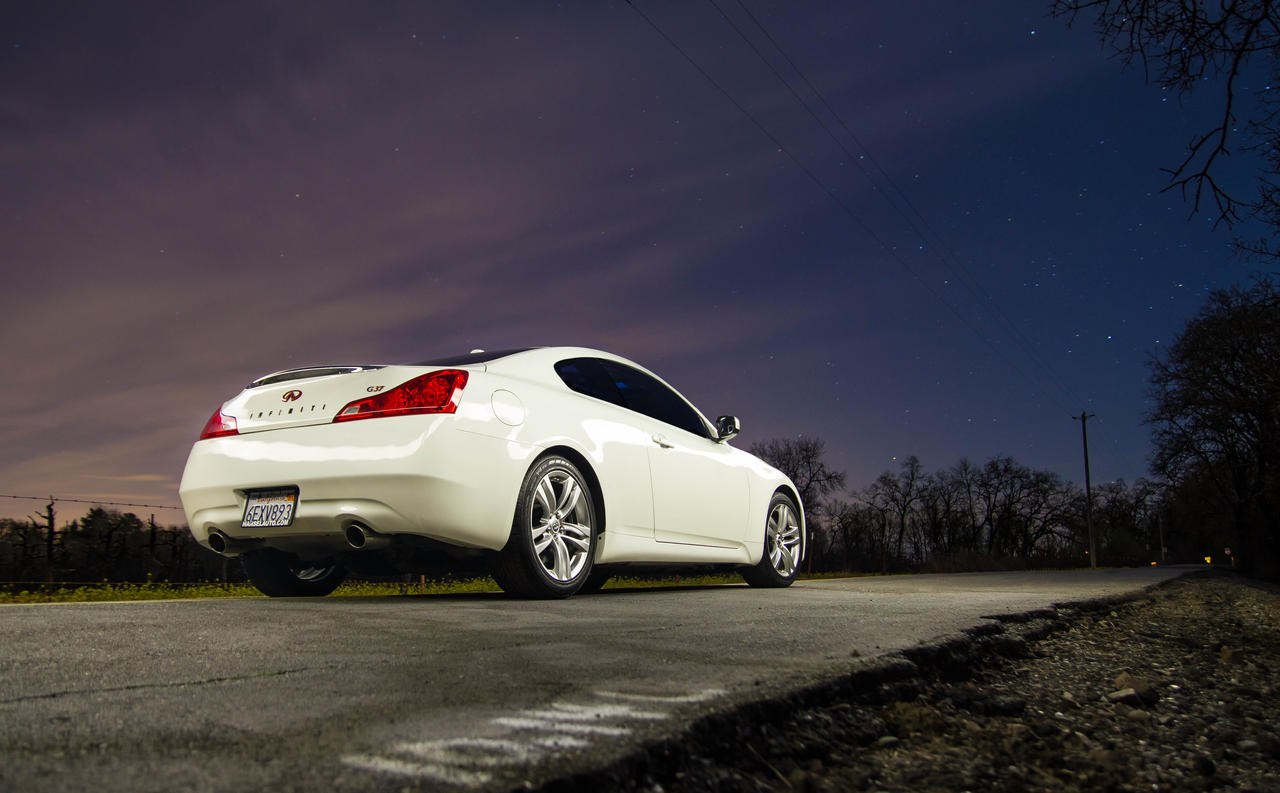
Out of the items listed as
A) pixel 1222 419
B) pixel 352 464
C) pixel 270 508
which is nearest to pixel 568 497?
pixel 352 464

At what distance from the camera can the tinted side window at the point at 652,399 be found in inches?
265

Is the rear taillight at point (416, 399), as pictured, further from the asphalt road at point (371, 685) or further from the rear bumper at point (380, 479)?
the asphalt road at point (371, 685)

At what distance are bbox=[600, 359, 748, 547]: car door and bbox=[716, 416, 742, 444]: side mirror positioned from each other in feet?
0.29

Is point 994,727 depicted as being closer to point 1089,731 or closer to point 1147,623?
point 1089,731

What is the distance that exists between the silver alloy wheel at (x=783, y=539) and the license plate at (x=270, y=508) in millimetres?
4546

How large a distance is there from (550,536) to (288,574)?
2085mm

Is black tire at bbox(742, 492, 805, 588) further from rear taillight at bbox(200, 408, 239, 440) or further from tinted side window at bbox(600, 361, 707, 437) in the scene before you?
rear taillight at bbox(200, 408, 239, 440)

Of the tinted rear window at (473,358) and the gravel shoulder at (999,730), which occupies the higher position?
the tinted rear window at (473,358)

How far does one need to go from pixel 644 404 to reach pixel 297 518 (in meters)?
2.85

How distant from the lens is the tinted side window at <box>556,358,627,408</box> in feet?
19.8

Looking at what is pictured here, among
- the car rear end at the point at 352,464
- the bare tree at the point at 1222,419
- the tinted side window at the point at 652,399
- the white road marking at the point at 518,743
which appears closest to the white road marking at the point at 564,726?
the white road marking at the point at 518,743

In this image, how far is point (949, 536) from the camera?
7869cm

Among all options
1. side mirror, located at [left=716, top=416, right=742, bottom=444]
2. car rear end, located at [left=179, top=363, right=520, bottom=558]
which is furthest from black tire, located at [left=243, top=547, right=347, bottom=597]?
side mirror, located at [left=716, top=416, right=742, bottom=444]

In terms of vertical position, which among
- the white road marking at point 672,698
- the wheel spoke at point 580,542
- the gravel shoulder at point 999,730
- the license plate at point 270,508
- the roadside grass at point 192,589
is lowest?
the roadside grass at point 192,589
